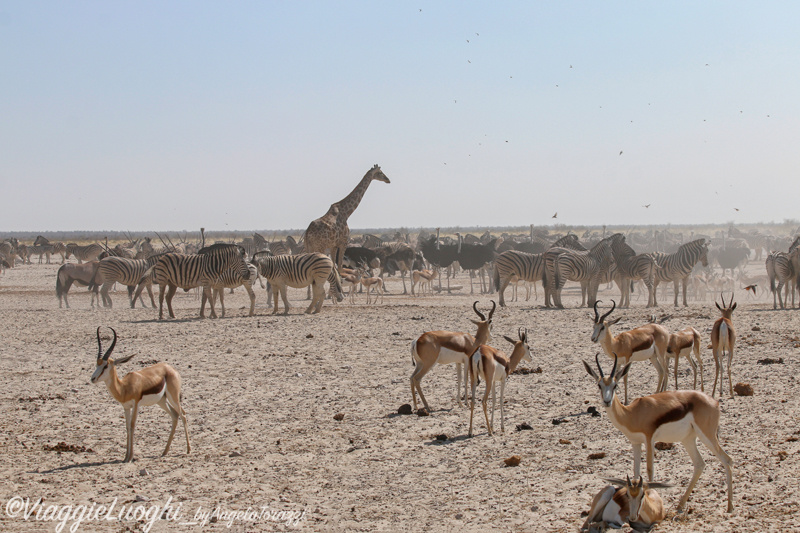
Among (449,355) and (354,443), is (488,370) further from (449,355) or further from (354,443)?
(354,443)

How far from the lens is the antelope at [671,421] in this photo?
571cm

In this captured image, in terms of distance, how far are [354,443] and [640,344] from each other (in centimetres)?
368

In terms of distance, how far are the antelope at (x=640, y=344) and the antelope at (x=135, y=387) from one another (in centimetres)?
486

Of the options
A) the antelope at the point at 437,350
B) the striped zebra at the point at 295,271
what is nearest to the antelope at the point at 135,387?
the antelope at the point at 437,350

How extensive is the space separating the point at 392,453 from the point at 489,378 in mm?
1320

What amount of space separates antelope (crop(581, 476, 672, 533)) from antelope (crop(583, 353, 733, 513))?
43 cm

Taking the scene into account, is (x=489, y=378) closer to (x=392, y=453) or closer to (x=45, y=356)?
(x=392, y=453)

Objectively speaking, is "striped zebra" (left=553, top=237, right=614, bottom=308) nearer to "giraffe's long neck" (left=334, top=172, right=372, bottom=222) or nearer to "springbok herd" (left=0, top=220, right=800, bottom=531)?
"springbok herd" (left=0, top=220, right=800, bottom=531)

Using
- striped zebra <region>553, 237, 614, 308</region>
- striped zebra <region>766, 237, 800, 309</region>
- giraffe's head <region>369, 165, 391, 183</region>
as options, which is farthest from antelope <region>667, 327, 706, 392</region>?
giraffe's head <region>369, 165, 391, 183</region>

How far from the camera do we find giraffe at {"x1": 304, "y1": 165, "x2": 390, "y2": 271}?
22672 millimetres

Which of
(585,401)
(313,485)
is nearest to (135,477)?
(313,485)

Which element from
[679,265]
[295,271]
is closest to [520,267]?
[679,265]

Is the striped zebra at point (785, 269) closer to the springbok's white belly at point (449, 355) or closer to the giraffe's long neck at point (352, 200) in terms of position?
the giraffe's long neck at point (352, 200)

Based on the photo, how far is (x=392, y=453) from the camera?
292 inches
